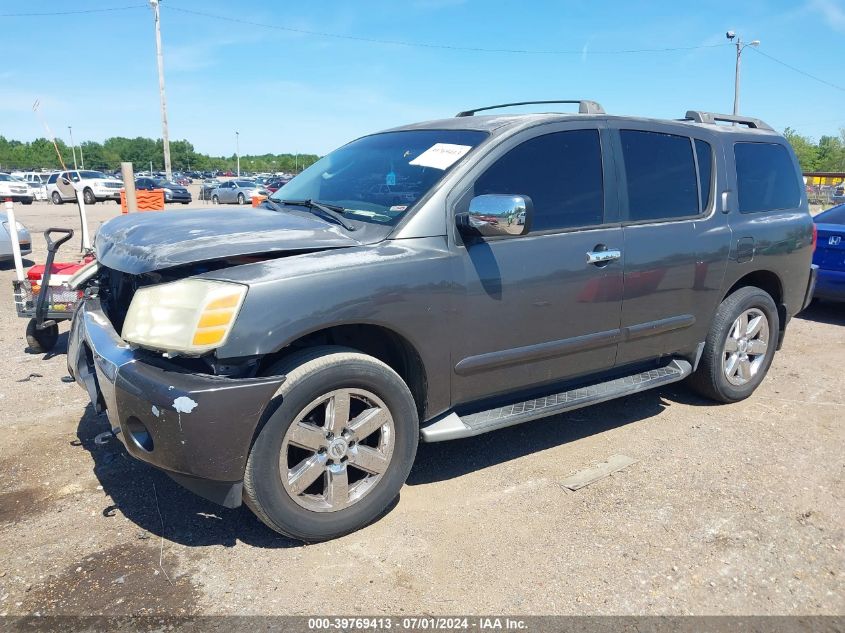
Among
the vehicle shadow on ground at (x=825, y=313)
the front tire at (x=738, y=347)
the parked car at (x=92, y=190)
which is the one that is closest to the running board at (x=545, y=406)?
the front tire at (x=738, y=347)

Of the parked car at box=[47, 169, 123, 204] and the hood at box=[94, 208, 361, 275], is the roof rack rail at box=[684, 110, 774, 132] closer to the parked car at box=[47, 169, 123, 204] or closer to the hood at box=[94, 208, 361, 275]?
the hood at box=[94, 208, 361, 275]

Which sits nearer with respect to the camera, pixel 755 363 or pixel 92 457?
pixel 92 457

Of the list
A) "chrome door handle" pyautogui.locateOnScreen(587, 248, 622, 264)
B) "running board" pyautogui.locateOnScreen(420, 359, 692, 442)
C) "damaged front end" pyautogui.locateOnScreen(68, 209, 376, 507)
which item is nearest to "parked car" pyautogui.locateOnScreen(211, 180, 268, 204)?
"running board" pyautogui.locateOnScreen(420, 359, 692, 442)

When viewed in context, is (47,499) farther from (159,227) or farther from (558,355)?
(558,355)

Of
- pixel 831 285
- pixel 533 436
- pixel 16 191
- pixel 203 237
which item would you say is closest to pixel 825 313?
pixel 831 285

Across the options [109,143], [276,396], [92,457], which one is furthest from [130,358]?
[109,143]

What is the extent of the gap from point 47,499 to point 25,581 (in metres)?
0.72

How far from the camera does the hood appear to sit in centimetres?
275

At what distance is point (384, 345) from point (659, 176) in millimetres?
2108

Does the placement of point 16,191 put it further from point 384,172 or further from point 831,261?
point 831,261

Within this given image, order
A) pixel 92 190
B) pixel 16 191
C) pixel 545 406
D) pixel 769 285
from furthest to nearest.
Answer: pixel 92 190
pixel 16 191
pixel 769 285
pixel 545 406

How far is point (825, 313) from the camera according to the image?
8055mm

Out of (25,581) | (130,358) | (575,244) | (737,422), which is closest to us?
(25,581)

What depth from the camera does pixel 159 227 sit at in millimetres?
3145
